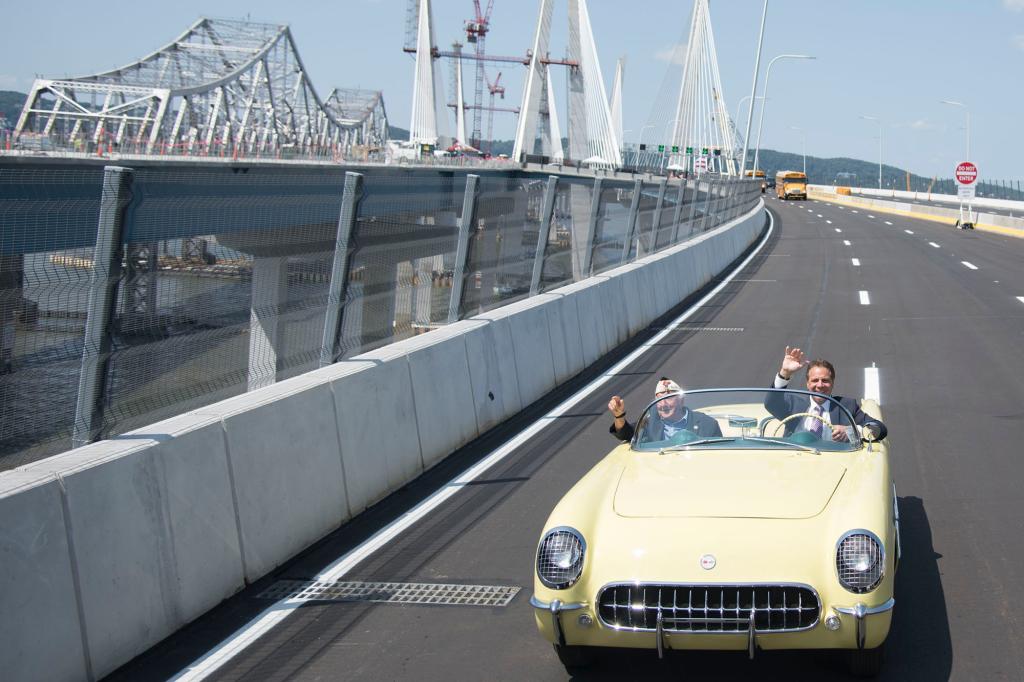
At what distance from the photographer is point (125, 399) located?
221 inches

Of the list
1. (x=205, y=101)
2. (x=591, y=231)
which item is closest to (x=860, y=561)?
(x=591, y=231)

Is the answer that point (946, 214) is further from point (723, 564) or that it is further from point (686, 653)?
point (723, 564)

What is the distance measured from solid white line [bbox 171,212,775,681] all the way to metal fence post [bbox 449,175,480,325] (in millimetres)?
1294

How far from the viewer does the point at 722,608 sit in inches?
175

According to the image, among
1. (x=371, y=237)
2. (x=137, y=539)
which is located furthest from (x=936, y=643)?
(x=371, y=237)

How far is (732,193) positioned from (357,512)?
3129cm

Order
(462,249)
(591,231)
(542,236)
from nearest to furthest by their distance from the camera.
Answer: (462,249) < (542,236) < (591,231)

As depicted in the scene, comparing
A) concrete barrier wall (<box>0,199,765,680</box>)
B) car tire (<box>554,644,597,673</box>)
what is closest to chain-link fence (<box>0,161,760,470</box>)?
concrete barrier wall (<box>0,199,765,680</box>)

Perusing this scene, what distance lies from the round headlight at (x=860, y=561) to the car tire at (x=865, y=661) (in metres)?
0.29

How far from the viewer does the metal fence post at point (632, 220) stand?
18062 mm

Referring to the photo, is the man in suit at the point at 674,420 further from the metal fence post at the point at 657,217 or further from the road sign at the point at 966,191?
the road sign at the point at 966,191

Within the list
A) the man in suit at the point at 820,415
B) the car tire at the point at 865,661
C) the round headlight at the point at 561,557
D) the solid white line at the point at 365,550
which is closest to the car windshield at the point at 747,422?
the man in suit at the point at 820,415

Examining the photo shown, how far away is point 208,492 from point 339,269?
244 centimetres

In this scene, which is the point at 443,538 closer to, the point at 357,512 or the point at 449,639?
the point at 357,512
